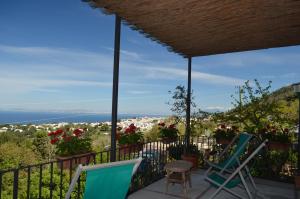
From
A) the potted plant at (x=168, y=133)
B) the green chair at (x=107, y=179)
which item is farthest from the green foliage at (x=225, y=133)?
the green chair at (x=107, y=179)

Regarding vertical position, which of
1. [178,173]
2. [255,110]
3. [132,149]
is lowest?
[178,173]

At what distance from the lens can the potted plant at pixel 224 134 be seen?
6.38m

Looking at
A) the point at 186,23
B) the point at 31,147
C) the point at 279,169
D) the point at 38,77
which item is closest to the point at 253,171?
the point at 279,169

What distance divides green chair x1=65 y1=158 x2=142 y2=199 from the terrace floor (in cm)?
195

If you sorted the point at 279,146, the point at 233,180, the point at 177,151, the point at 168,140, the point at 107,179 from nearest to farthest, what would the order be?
the point at 107,179, the point at 233,180, the point at 279,146, the point at 168,140, the point at 177,151

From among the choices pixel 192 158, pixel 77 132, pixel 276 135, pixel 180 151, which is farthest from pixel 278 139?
pixel 77 132

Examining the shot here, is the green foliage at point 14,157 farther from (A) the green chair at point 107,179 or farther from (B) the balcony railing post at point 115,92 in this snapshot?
(A) the green chair at point 107,179

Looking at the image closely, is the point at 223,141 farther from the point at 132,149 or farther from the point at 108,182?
the point at 108,182

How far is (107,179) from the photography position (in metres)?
2.18

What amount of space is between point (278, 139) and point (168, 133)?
2187 mm

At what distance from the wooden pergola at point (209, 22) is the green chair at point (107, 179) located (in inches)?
59.4

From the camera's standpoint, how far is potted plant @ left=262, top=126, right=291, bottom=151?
5688 millimetres

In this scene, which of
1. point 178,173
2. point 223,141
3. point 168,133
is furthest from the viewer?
point 223,141

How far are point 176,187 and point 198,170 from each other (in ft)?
4.40
